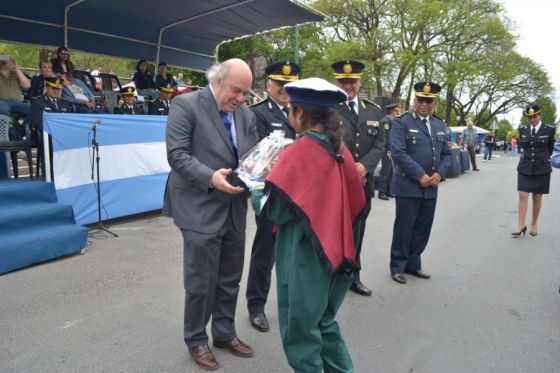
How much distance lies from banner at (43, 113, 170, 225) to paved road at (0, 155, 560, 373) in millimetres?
684

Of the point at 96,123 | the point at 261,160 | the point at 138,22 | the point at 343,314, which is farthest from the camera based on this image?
the point at 138,22

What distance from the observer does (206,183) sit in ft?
8.61

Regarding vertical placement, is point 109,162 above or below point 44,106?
below

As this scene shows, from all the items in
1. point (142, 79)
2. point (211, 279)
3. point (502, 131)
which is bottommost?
point (211, 279)

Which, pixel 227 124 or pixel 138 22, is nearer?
pixel 227 124

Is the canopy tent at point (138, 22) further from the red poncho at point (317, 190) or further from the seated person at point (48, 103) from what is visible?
the red poncho at point (317, 190)

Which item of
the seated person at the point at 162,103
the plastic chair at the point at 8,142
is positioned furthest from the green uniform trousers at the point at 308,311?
the seated person at the point at 162,103

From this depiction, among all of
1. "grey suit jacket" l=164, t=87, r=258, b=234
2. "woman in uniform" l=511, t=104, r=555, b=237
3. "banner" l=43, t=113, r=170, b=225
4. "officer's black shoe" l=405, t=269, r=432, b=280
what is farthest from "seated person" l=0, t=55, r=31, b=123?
"woman in uniform" l=511, t=104, r=555, b=237

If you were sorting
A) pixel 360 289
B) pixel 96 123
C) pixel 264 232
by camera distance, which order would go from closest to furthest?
1. pixel 264 232
2. pixel 360 289
3. pixel 96 123

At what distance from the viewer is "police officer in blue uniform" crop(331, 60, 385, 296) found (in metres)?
4.02

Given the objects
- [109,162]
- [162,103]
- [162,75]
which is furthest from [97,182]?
[162,75]

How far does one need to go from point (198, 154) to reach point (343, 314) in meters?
1.99

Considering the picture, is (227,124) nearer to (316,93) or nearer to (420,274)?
(316,93)

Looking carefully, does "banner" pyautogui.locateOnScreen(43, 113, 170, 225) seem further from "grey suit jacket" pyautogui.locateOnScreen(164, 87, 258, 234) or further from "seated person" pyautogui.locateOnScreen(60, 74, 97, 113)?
"grey suit jacket" pyautogui.locateOnScreen(164, 87, 258, 234)
